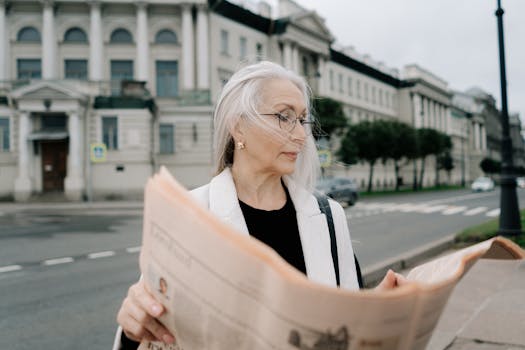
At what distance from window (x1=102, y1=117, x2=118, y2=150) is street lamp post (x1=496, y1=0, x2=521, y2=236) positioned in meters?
22.9

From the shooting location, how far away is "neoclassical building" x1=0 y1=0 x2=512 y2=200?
2656cm

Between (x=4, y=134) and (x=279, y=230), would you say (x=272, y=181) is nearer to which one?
(x=279, y=230)

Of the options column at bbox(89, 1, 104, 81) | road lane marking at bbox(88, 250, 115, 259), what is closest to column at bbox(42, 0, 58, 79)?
column at bbox(89, 1, 104, 81)

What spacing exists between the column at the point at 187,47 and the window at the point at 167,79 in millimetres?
890

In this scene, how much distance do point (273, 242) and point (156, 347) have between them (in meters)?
0.52

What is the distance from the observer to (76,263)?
7.64m

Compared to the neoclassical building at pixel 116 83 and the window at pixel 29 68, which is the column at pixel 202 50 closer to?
the neoclassical building at pixel 116 83

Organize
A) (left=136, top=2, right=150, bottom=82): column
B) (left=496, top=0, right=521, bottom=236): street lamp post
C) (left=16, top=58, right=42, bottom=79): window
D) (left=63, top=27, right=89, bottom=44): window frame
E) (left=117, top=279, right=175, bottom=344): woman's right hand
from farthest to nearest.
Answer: (left=63, top=27, right=89, bottom=44): window frame
(left=16, top=58, right=42, bottom=79): window
(left=136, top=2, right=150, bottom=82): column
(left=496, top=0, right=521, bottom=236): street lamp post
(left=117, top=279, right=175, bottom=344): woman's right hand

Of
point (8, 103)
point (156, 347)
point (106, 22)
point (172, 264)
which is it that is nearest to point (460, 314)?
point (156, 347)

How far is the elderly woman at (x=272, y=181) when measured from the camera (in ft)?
4.71

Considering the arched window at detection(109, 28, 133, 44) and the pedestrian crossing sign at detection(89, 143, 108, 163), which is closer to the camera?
the pedestrian crossing sign at detection(89, 143, 108, 163)

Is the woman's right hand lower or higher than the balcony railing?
lower

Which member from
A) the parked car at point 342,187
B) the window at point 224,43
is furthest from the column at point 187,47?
the parked car at point 342,187

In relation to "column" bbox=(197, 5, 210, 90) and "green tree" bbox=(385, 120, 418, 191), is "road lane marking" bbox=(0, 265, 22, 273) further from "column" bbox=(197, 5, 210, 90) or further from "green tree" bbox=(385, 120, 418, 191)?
"green tree" bbox=(385, 120, 418, 191)
